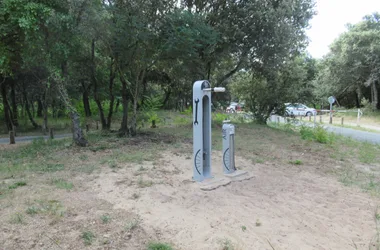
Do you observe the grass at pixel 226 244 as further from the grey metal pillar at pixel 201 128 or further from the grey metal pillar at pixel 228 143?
the grey metal pillar at pixel 228 143

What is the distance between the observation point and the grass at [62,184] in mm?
4969

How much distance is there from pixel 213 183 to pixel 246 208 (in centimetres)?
109

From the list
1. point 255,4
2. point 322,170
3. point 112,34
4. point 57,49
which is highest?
point 255,4

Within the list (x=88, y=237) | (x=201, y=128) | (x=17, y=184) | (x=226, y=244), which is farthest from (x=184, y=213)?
(x=17, y=184)

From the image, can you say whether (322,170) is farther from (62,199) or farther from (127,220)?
(62,199)

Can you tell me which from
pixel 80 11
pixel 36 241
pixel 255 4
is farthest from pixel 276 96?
pixel 36 241

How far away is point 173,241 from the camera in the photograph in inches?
133

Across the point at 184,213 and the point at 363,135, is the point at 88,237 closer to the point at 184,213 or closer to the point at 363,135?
the point at 184,213

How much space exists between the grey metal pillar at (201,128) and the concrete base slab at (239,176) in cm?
46

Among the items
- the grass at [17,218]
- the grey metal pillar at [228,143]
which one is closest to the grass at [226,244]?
the grass at [17,218]

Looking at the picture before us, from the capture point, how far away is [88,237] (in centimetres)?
327

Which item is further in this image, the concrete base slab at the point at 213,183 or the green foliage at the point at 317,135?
the green foliage at the point at 317,135

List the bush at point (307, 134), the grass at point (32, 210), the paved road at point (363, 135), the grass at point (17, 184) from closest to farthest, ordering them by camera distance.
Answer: the grass at point (32, 210) < the grass at point (17, 184) < the bush at point (307, 134) < the paved road at point (363, 135)

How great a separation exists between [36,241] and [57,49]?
19.9ft
